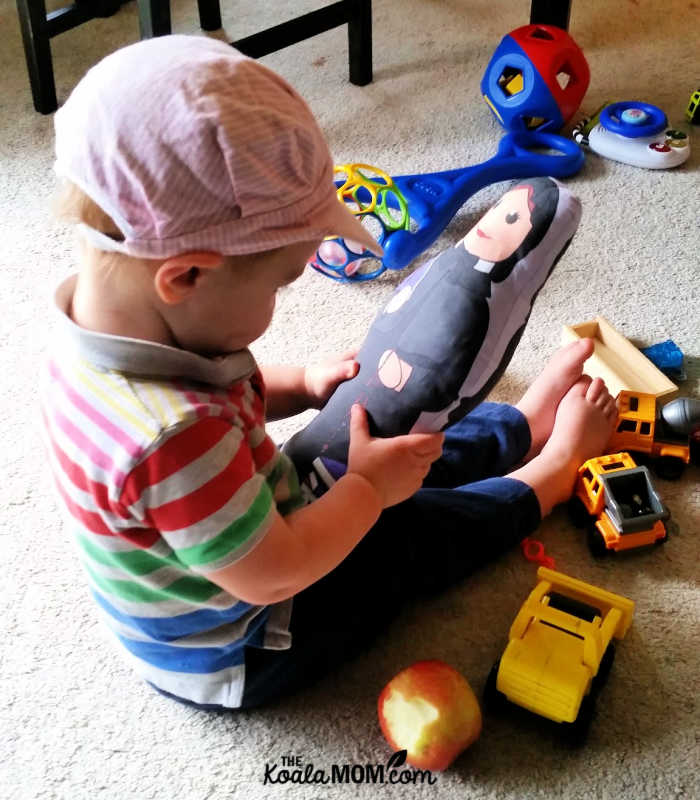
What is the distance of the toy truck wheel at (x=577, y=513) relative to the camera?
103cm

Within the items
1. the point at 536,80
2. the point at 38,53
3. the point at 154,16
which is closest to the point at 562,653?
the point at 536,80

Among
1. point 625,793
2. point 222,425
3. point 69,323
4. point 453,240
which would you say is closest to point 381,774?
point 625,793

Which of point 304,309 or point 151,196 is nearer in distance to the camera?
point 151,196

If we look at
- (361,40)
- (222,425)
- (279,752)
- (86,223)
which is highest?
(86,223)

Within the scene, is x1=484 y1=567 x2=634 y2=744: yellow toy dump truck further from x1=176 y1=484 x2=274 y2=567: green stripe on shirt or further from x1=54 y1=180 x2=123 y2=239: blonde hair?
x1=54 y1=180 x2=123 y2=239: blonde hair

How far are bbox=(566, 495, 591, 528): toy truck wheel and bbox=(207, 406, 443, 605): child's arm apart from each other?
24cm

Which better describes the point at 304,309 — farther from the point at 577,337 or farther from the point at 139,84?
the point at 139,84

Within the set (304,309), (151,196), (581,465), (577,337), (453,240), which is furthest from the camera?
(453,240)

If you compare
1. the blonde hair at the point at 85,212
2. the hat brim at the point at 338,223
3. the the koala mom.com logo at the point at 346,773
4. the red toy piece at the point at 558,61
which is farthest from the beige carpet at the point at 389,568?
the blonde hair at the point at 85,212

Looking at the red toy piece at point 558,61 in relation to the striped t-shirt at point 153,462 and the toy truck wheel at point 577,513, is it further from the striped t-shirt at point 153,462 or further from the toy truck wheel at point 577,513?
the striped t-shirt at point 153,462

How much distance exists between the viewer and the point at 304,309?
4.41ft

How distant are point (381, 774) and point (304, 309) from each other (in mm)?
695

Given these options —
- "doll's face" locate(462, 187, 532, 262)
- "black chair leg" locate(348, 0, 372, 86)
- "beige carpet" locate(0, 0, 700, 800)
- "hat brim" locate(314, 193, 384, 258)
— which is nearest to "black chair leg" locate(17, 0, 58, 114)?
"beige carpet" locate(0, 0, 700, 800)

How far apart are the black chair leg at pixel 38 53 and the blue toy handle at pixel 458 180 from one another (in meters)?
0.73
